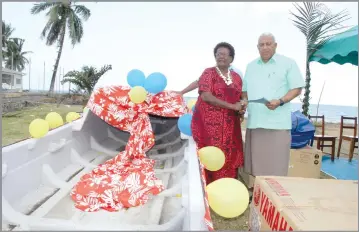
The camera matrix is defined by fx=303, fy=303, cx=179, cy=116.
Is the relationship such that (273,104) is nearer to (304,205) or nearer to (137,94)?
(304,205)

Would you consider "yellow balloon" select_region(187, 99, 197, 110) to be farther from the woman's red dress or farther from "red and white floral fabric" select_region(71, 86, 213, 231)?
the woman's red dress

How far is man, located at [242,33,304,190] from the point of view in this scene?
8.56ft

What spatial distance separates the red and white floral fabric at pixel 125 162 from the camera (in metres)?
2.21

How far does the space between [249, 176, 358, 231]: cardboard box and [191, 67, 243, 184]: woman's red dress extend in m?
0.76

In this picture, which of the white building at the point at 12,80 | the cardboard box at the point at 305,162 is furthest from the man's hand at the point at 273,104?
the white building at the point at 12,80

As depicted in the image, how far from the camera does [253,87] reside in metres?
2.74

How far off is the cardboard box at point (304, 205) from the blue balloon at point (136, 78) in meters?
1.68

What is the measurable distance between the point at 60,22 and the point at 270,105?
22.4 m

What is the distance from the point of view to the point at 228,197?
155cm

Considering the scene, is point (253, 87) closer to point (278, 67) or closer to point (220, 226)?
point (278, 67)

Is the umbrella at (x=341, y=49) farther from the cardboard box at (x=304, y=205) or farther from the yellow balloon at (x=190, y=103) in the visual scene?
the cardboard box at (x=304, y=205)

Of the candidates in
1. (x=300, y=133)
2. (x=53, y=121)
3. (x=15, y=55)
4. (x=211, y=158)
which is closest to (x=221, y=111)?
(x=211, y=158)

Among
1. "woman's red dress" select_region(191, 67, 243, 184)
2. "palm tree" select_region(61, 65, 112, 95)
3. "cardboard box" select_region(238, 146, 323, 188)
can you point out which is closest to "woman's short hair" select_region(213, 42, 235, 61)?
"woman's red dress" select_region(191, 67, 243, 184)

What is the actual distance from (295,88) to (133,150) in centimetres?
166
